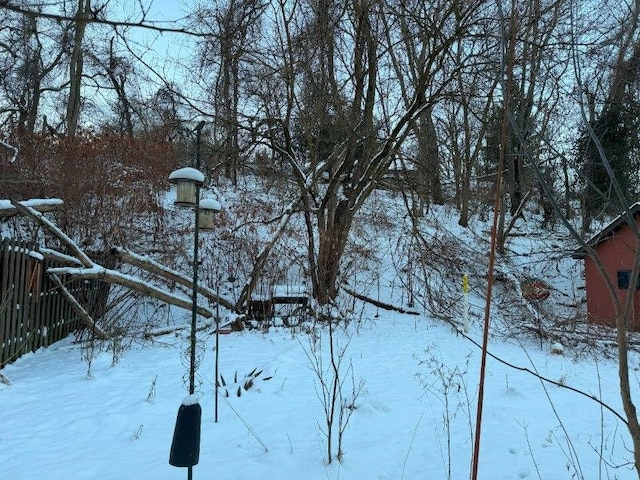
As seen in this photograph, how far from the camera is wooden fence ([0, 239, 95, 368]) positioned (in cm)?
528

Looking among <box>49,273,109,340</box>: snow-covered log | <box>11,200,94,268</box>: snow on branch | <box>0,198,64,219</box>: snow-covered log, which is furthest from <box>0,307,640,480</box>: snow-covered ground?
<box>0,198,64,219</box>: snow-covered log

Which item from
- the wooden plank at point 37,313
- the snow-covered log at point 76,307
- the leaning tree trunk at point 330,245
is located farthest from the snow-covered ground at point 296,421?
the leaning tree trunk at point 330,245

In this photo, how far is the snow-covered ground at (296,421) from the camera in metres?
2.99

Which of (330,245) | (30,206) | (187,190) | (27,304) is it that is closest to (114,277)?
(27,304)

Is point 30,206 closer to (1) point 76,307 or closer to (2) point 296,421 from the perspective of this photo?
(1) point 76,307

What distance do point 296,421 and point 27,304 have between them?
418 cm

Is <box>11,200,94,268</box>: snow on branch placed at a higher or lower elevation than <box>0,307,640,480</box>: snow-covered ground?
higher

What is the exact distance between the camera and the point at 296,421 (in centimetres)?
387

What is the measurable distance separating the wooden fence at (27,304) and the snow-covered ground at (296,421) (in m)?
0.27

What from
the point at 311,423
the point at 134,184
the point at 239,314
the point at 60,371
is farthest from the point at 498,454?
the point at 134,184

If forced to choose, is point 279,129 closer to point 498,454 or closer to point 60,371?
point 60,371

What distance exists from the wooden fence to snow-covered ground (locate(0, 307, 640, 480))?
0.27 m

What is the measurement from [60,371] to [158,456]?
2811 millimetres

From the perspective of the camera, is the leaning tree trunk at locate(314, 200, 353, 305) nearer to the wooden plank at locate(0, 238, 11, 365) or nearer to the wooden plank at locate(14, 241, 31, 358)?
the wooden plank at locate(14, 241, 31, 358)
